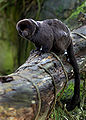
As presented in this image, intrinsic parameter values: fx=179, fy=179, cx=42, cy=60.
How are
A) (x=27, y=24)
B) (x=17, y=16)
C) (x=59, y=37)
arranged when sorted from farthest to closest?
1. (x=17, y=16)
2. (x=59, y=37)
3. (x=27, y=24)

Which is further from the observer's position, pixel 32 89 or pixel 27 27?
pixel 27 27

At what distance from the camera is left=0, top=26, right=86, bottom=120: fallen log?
1155 mm

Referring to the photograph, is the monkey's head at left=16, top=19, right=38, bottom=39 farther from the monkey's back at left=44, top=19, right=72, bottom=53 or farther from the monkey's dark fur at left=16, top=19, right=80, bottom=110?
the monkey's back at left=44, top=19, right=72, bottom=53

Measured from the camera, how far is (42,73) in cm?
153

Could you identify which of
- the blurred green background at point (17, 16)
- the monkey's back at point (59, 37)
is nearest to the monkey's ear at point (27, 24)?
the monkey's back at point (59, 37)

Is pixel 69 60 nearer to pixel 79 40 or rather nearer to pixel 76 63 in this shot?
pixel 76 63

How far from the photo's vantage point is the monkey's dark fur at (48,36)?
189 cm

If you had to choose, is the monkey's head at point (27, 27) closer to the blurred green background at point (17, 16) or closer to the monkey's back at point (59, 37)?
the monkey's back at point (59, 37)

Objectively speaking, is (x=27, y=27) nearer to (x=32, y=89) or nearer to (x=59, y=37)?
(x=59, y=37)

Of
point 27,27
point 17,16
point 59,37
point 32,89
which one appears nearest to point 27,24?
point 27,27

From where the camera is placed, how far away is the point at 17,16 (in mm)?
5324

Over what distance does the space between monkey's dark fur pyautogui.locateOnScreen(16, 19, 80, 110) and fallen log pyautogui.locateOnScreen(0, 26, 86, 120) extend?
185mm

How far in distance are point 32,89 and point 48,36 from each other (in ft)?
2.73

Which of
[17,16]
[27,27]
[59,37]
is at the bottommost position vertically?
[59,37]
